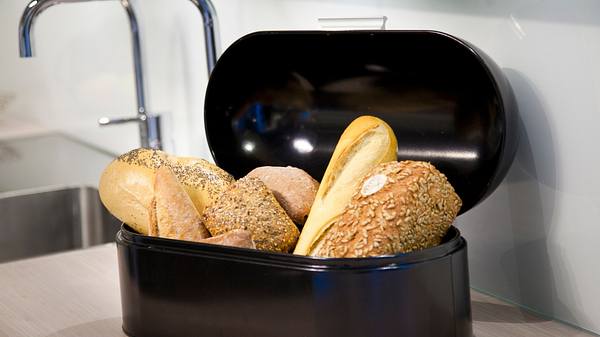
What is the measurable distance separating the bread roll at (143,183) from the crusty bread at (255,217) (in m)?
0.08

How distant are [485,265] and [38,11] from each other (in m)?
0.77

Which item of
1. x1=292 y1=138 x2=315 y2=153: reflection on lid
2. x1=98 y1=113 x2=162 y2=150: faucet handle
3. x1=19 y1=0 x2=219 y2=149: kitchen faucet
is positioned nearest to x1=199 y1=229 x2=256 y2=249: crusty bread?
x1=292 y1=138 x2=315 y2=153: reflection on lid

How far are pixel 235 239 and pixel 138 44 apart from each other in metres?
0.88

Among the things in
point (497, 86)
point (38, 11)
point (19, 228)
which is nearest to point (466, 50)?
point (497, 86)

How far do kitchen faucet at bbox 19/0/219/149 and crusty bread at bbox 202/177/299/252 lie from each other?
526 millimetres

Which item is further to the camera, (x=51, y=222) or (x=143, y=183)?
(x=51, y=222)

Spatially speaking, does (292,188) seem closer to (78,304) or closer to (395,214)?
(395,214)

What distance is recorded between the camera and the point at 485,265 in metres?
1.00

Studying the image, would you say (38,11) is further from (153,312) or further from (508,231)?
(508,231)

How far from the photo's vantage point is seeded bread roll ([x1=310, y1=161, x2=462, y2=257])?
0.77 m

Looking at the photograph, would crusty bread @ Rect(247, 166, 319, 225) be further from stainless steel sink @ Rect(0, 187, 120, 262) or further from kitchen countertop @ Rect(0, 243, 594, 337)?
stainless steel sink @ Rect(0, 187, 120, 262)

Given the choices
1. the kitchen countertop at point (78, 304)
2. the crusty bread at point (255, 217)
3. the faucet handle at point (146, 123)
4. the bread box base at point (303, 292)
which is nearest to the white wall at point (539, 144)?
the kitchen countertop at point (78, 304)

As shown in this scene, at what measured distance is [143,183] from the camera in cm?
96

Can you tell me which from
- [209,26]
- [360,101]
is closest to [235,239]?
[360,101]
